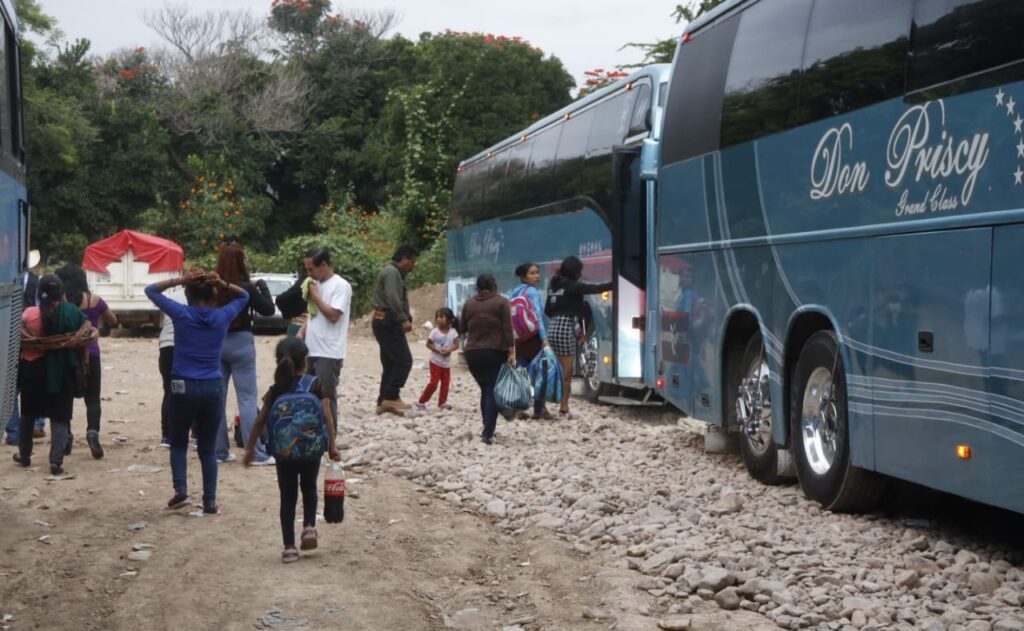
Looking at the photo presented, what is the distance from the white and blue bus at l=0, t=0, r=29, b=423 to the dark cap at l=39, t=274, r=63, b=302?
8.2 inches

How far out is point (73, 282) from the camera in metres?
12.4

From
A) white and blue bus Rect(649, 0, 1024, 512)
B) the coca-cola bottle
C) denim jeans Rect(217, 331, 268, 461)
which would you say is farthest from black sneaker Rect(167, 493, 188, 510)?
white and blue bus Rect(649, 0, 1024, 512)

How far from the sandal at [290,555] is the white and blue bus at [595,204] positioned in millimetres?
8299

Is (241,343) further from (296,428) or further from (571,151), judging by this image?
(571,151)

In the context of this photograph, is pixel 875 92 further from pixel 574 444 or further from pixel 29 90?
pixel 29 90

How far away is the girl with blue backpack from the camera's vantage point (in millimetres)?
15344

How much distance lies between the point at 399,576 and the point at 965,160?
3636 mm

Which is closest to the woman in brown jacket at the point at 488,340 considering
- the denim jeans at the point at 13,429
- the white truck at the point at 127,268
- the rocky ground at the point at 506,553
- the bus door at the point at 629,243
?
the rocky ground at the point at 506,553

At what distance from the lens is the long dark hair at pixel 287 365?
8023 mm

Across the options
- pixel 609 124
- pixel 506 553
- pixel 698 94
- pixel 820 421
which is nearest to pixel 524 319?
pixel 609 124

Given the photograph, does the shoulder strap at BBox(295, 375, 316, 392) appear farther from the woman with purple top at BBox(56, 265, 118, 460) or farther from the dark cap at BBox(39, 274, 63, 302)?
the woman with purple top at BBox(56, 265, 118, 460)

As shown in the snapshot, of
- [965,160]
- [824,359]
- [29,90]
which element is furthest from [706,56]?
[29,90]

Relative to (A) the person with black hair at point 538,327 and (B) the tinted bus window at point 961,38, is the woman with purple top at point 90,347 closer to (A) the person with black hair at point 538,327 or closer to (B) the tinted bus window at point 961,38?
(A) the person with black hair at point 538,327

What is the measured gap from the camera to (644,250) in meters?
15.9
